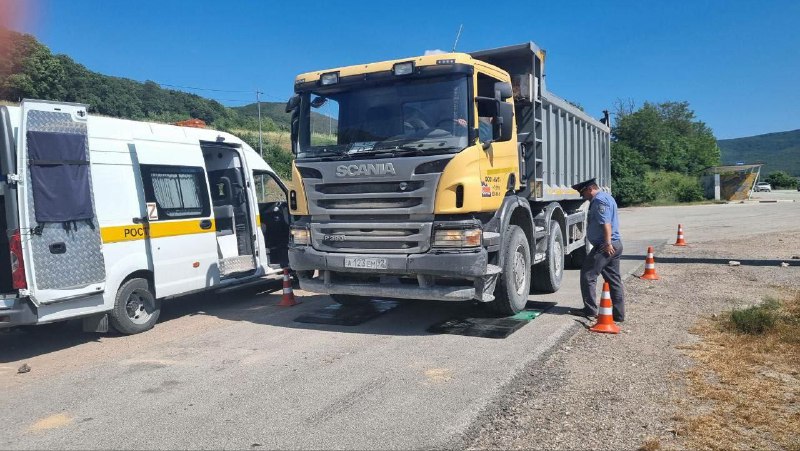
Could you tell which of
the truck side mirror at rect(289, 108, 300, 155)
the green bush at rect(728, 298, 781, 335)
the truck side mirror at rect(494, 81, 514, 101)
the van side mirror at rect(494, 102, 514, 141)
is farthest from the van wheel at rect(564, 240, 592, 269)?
the truck side mirror at rect(289, 108, 300, 155)

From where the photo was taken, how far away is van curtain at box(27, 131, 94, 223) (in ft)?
20.4

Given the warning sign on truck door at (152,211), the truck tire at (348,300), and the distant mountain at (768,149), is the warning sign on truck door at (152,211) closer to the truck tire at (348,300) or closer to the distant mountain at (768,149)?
the truck tire at (348,300)

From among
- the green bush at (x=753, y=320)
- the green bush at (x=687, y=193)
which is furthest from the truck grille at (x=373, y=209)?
the green bush at (x=687, y=193)

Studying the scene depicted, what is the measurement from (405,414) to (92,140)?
16.6 ft

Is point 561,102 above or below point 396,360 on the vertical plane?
above

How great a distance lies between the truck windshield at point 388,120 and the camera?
6438mm

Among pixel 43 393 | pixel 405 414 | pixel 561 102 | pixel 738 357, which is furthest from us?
pixel 561 102

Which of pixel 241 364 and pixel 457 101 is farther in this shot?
pixel 457 101

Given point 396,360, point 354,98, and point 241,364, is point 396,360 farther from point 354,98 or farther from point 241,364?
point 354,98

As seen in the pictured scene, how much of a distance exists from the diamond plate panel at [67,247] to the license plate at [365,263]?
2.86m

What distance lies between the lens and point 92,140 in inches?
270

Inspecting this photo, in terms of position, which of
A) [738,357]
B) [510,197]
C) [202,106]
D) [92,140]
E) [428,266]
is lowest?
[738,357]

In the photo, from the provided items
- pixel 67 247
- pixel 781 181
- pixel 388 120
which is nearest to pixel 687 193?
pixel 388 120

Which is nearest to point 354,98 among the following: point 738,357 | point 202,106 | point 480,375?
point 480,375
